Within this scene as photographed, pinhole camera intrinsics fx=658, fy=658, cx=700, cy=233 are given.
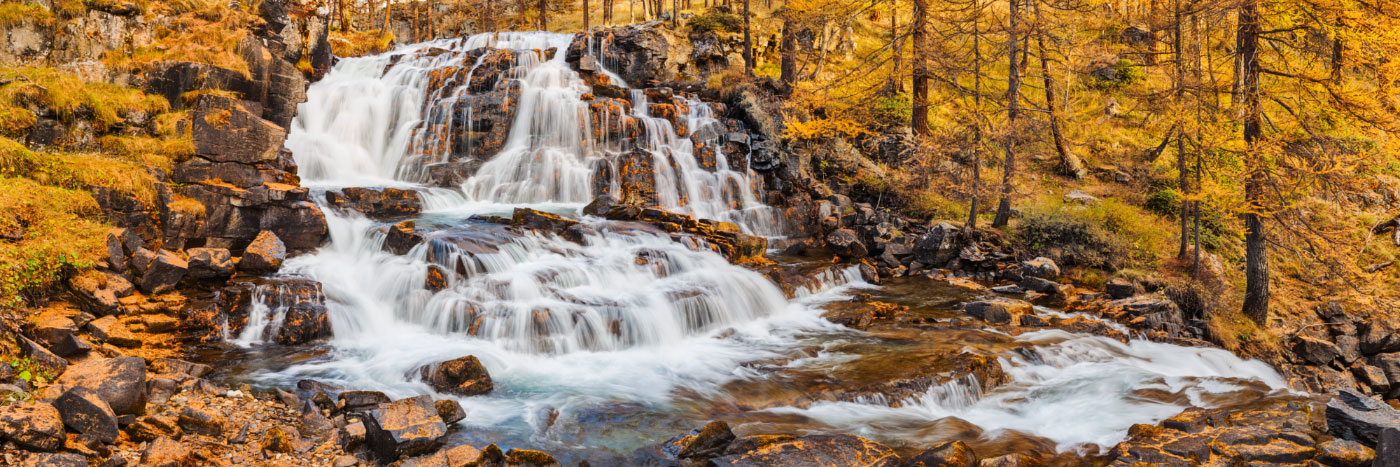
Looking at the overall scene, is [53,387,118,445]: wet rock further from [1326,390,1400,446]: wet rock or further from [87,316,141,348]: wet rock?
[1326,390,1400,446]: wet rock

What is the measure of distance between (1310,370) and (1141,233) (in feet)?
19.3

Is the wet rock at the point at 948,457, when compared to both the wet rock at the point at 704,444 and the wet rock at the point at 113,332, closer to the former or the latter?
the wet rock at the point at 704,444

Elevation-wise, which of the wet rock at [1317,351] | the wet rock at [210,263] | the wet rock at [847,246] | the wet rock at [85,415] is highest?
the wet rock at [210,263]

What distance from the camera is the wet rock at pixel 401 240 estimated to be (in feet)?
37.9

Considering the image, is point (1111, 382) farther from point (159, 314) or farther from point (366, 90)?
point (366, 90)

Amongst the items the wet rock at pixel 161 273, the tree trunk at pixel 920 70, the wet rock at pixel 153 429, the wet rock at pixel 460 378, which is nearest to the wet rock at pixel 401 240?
the wet rock at pixel 161 273

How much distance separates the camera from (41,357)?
5793mm

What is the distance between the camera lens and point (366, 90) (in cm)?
2100

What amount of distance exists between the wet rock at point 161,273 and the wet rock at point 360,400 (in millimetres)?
4400

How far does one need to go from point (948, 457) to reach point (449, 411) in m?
4.80

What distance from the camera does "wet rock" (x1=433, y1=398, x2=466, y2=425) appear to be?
261 inches

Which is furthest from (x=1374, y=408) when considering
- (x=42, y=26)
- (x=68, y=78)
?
(x=42, y=26)

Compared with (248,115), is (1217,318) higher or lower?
lower

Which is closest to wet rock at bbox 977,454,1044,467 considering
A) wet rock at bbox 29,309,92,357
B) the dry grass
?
wet rock at bbox 29,309,92,357
